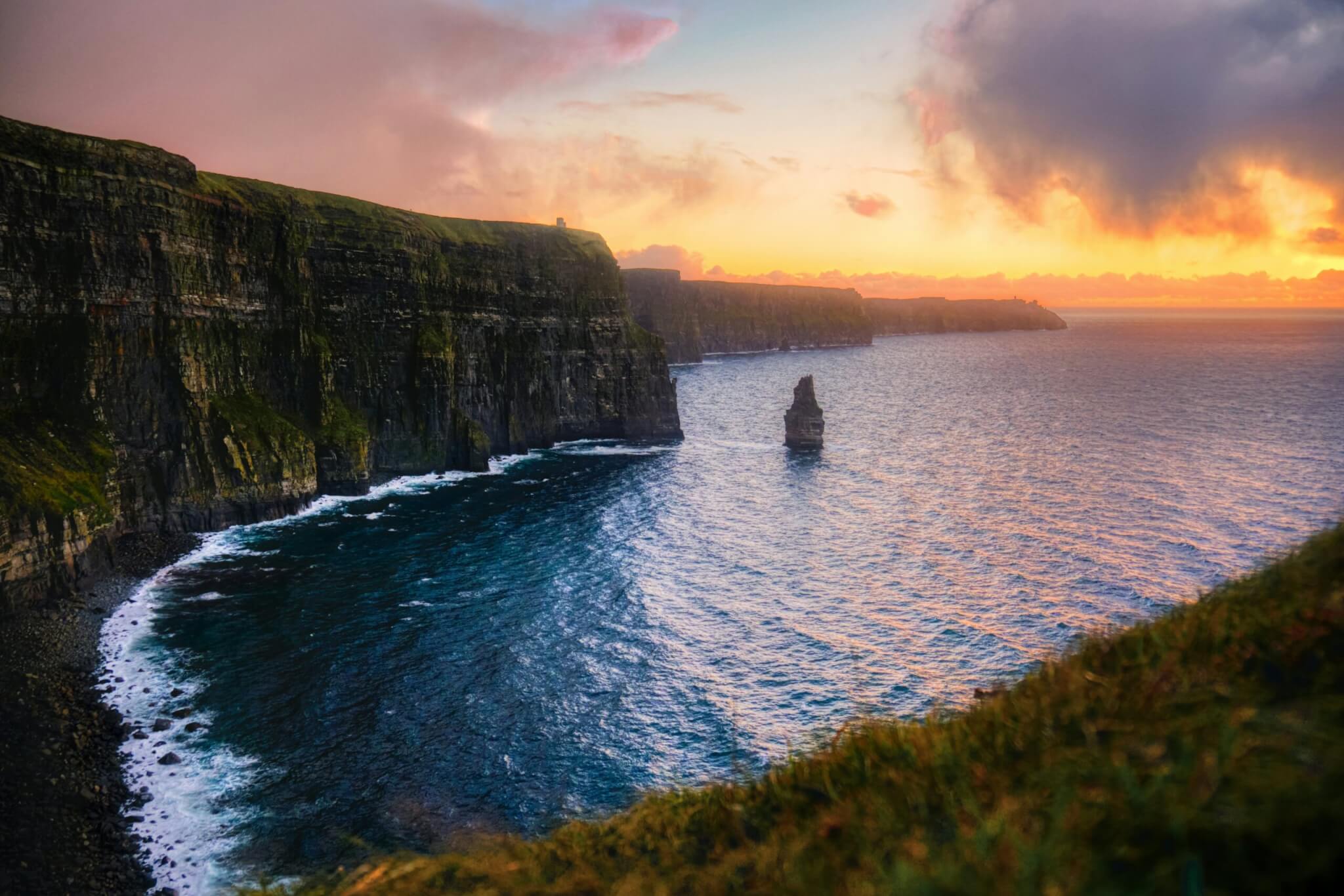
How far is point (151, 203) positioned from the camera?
5925 centimetres

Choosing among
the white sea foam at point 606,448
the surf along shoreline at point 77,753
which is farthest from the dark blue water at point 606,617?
the white sea foam at point 606,448

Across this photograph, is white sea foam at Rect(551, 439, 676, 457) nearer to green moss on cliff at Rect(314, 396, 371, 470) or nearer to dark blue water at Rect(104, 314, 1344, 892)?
dark blue water at Rect(104, 314, 1344, 892)

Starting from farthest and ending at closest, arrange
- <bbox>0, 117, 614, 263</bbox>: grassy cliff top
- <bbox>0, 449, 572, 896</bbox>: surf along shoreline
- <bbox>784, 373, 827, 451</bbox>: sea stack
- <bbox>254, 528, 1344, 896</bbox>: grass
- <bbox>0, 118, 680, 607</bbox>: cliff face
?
<bbox>784, 373, 827, 451</bbox>: sea stack
<bbox>0, 117, 614, 263</bbox>: grassy cliff top
<bbox>0, 118, 680, 607</bbox>: cliff face
<bbox>0, 449, 572, 896</bbox>: surf along shoreline
<bbox>254, 528, 1344, 896</bbox>: grass

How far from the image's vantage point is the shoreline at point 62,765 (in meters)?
25.2

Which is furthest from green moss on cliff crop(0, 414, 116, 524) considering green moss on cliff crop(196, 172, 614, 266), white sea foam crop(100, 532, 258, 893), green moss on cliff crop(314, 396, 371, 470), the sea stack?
the sea stack

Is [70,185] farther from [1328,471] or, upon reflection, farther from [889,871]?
[1328,471]

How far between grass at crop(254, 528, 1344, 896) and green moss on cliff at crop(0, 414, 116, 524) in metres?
46.9

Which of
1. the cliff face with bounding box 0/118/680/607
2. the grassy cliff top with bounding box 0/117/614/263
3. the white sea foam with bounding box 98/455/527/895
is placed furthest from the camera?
the grassy cliff top with bounding box 0/117/614/263

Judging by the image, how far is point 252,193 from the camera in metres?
72.4

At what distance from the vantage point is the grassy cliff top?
5284 cm

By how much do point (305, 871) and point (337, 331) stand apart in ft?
211

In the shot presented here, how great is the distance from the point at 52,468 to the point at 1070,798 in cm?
6045

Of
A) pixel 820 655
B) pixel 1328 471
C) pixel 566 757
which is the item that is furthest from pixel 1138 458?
pixel 566 757

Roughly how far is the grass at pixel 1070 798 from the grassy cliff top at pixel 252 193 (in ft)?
210
